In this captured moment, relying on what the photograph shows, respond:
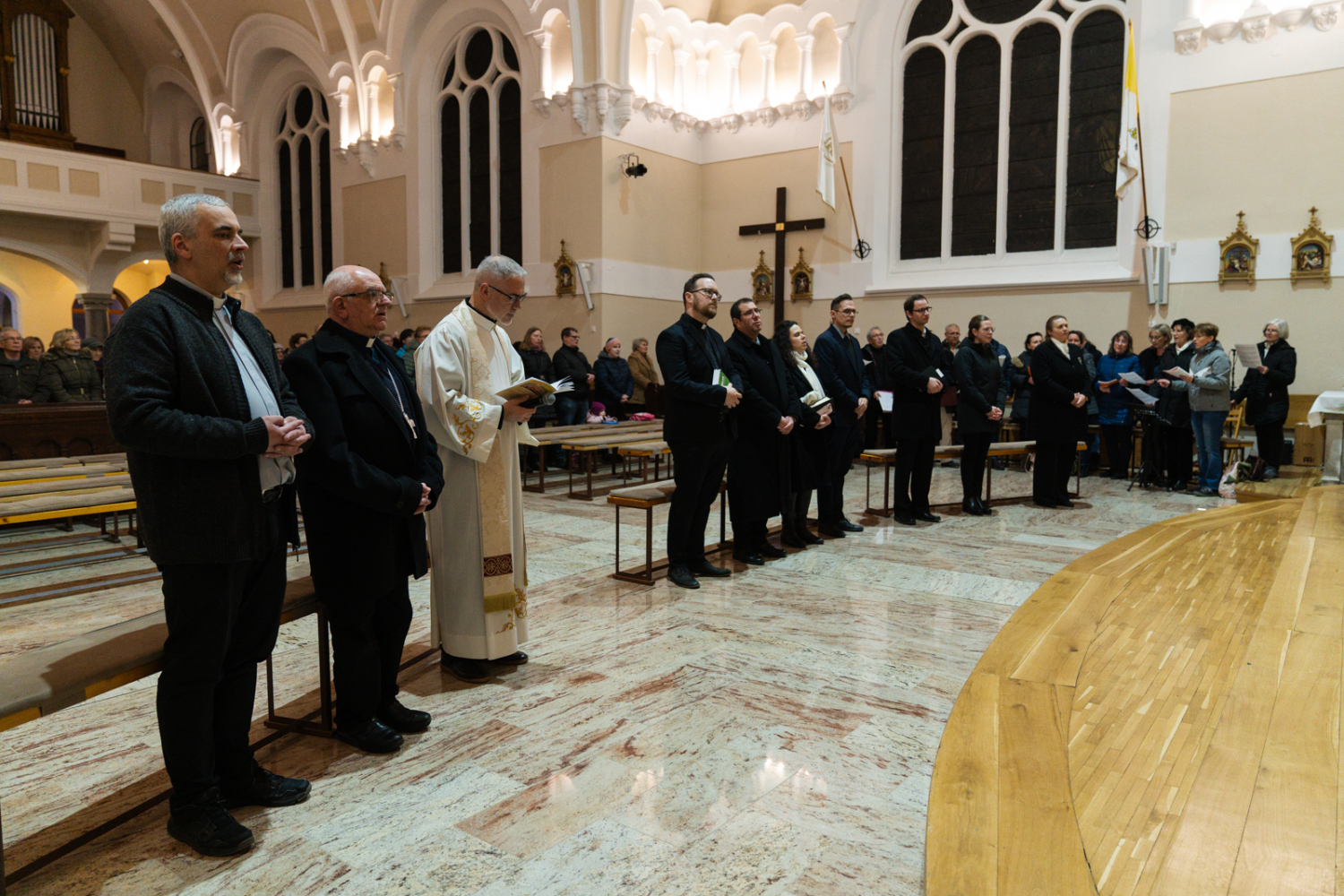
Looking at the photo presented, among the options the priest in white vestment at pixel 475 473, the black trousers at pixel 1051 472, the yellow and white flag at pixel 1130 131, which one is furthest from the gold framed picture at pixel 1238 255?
the priest in white vestment at pixel 475 473

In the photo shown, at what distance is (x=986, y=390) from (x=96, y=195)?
14.1 m

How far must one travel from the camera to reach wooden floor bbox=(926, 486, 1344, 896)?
1508 millimetres

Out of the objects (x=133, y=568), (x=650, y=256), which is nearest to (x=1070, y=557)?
(x=133, y=568)

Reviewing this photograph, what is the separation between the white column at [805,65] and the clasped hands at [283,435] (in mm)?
11092

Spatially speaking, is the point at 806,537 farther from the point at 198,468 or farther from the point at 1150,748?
the point at 198,468

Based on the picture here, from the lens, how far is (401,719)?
2805mm

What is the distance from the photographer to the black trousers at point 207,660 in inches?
82.0

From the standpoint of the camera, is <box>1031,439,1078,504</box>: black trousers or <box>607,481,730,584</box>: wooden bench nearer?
<box>607,481,730,584</box>: wooden bench

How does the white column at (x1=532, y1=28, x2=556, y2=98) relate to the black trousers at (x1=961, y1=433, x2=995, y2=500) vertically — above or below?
above

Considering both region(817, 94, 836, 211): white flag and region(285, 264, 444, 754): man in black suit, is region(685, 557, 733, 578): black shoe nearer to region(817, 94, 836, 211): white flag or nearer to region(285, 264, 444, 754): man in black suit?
region(285, 264, 444, 754): man in black suit

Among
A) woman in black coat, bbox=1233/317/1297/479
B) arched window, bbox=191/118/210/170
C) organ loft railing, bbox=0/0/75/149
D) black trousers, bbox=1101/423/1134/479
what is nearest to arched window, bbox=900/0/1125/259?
black trousers, bbox=1101/423/1134/479

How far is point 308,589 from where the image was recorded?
9.27ft

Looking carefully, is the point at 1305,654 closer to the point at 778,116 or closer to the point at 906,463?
the point at 906,463

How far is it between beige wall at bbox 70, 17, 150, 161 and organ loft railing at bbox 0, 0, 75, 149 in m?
0.80
